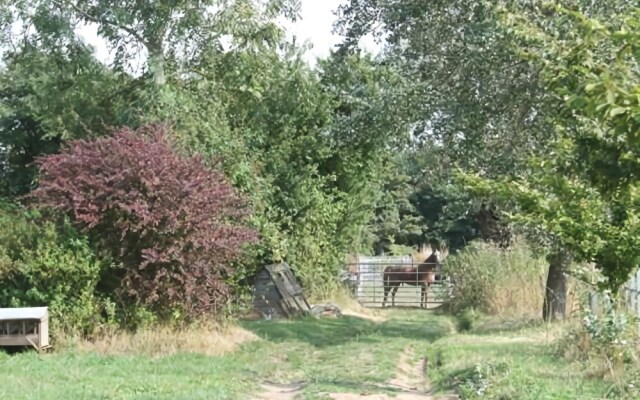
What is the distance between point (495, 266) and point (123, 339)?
1135 centimetres

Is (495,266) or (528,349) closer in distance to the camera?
(528,349)

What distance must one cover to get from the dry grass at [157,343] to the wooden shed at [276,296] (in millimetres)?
6068

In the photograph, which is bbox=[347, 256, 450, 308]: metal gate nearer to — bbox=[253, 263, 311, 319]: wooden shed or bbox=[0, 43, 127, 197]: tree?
bbox=[253, 263, 311, 319]: wooden shed

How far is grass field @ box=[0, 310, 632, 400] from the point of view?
8.88 metres

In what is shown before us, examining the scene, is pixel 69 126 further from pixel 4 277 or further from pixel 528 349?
pixel 528 349

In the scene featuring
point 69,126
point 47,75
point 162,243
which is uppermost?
point 47,75

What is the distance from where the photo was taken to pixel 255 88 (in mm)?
17609

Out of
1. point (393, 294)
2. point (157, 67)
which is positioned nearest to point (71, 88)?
point (157, 67)

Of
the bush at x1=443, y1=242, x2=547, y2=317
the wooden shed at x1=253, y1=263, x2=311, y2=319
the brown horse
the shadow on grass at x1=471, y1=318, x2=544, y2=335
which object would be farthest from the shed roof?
the brown horse

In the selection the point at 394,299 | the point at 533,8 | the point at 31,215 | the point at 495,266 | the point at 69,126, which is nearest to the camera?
A: the point at 533,8

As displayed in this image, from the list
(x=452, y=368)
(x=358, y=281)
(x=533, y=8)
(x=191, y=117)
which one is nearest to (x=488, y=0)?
(x=533, y=8)

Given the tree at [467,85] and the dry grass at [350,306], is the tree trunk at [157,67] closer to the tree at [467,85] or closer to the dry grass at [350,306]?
the tree at [467,85]

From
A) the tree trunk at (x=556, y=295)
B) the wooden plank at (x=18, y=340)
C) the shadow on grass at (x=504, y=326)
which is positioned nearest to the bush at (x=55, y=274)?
the wooden plank at (x=18, y=340)

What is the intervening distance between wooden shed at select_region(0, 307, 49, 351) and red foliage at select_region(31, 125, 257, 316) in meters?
1.38
